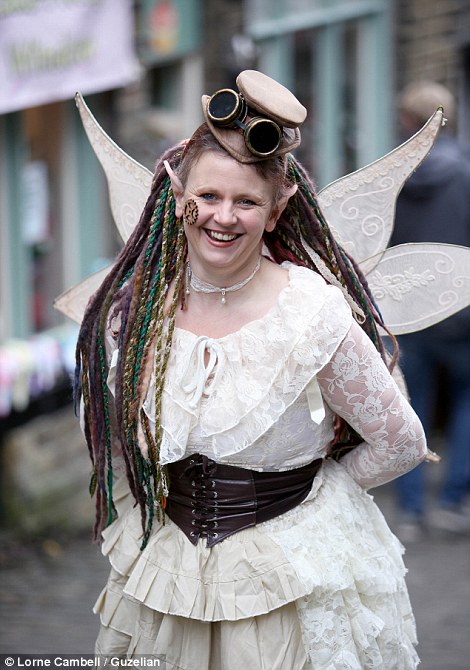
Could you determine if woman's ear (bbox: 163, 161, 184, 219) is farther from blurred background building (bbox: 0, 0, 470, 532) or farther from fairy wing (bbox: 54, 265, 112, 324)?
blurred background building (bbox: 0, 0, 470, 532)

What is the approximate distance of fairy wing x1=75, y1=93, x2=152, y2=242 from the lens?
321 cm

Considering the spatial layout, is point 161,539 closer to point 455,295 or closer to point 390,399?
point 390,399

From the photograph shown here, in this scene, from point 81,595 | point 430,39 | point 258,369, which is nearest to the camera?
point 258,369

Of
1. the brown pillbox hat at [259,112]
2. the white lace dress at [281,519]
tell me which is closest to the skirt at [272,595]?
the white lace dress at [281,519]

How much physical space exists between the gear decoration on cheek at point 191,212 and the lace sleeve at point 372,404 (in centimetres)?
42

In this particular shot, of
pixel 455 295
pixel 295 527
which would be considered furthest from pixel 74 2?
pixel 295 527

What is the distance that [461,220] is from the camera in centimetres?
610

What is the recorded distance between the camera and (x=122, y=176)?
3.26m

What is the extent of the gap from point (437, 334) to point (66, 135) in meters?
2.22

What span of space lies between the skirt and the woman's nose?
69 centimetres

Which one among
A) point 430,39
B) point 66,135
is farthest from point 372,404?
point 430,39

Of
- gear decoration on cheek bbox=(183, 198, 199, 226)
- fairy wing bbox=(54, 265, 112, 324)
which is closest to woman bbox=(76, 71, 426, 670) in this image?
gear decoration on cheek bbox=(183, 198, 199, 226)

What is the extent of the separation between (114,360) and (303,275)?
1.61 feet

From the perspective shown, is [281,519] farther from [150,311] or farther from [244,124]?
[244,124]
